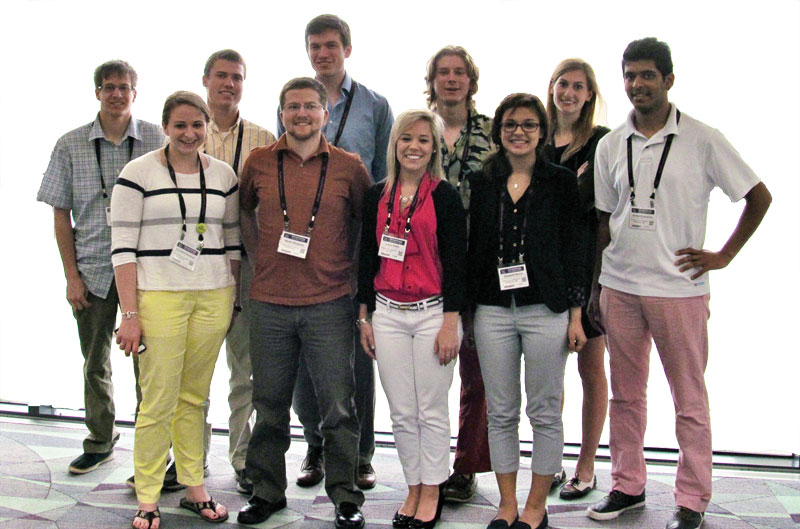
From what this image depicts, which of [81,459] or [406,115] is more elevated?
[406,115]

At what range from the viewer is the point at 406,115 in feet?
8.50

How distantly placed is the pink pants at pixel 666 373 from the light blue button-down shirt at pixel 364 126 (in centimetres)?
112

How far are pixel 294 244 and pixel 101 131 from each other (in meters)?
1.18

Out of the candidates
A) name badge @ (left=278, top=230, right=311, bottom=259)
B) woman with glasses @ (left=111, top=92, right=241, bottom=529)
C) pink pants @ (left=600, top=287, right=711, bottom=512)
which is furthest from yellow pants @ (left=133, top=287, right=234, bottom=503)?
pink pants @ (left=600, top=287, right=711, bottom=512)

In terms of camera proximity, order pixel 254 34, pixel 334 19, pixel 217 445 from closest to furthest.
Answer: pixel 334 19, pixel 217 445, pixel 254 34

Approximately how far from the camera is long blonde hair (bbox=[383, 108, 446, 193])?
2.58 meters

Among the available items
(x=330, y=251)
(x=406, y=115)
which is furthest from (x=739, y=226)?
(x=330, y=251)

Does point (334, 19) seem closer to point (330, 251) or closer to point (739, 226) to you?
point (330, 251)

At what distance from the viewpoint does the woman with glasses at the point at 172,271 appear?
2600 millimetres

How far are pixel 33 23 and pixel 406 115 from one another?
2.86 m

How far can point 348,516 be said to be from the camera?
272 cm

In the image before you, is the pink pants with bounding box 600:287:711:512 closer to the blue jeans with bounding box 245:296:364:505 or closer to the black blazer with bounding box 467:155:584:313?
the black blazer with bounding box 467:155:584:313

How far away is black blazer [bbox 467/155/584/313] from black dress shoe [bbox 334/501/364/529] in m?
0.90

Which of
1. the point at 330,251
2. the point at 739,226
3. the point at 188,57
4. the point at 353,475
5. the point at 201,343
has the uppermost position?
the point at 188,57
